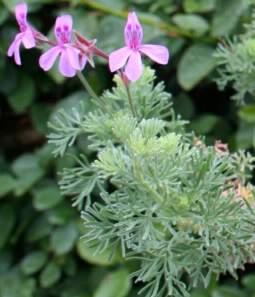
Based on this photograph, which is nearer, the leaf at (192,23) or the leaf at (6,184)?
the leaf at (192,23)

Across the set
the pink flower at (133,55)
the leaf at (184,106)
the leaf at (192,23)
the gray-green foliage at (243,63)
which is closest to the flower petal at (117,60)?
the pink flower at (133,55)

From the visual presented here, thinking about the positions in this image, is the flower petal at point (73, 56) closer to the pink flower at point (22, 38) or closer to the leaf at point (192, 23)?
the pink flower at point (22, 38)

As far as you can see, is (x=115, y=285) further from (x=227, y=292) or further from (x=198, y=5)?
(x=198, y=5)

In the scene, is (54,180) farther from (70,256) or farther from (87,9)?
(87,9)

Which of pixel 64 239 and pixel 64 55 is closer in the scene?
pixel 64 55

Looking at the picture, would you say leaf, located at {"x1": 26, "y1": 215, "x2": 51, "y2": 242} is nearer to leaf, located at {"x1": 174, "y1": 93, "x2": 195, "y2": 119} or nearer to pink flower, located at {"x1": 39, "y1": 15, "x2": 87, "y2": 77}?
leaf, located at {"x1": 174, "y1": 93, "x2": 195, "y2": 119}

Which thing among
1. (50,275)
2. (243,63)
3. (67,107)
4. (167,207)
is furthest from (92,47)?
(50,275)
